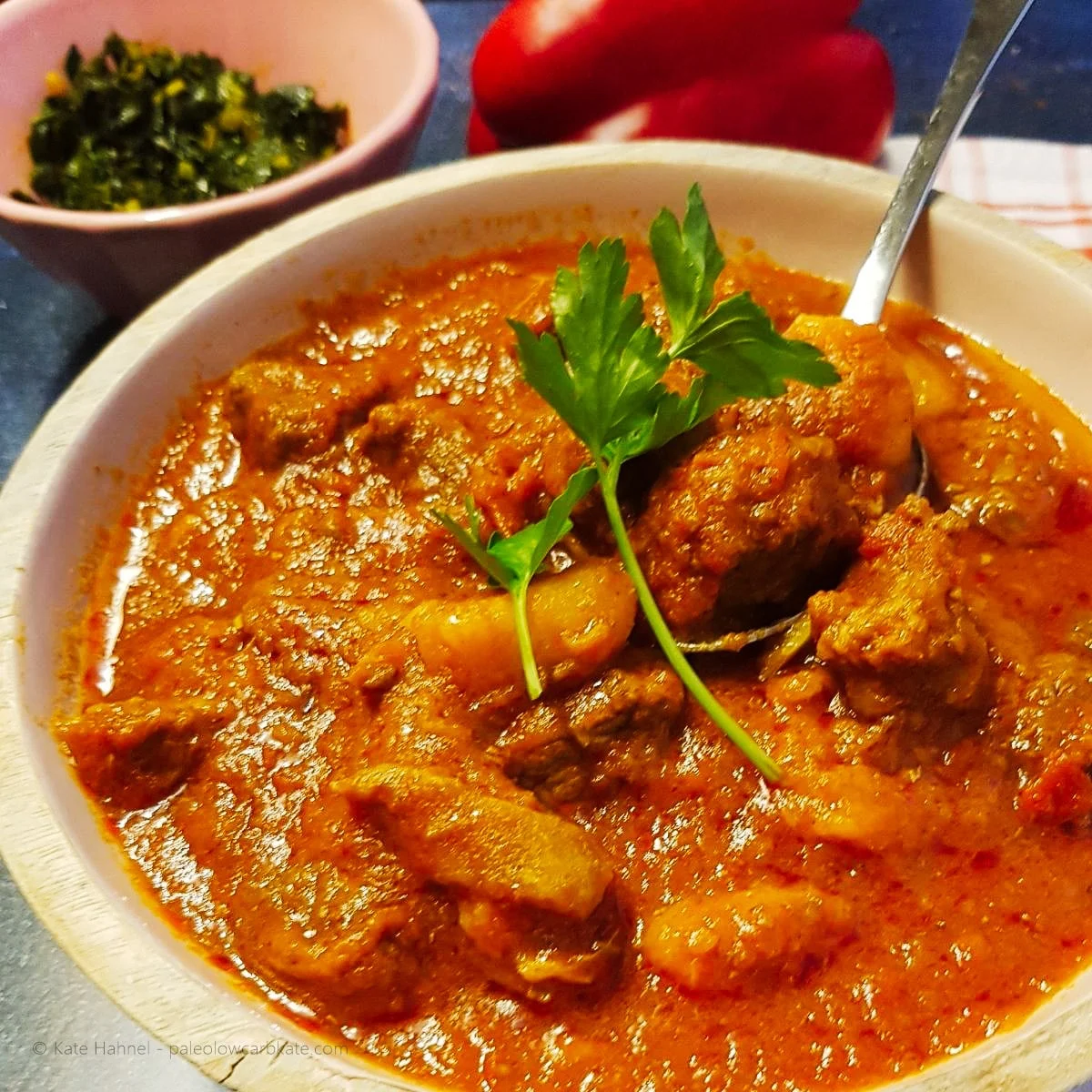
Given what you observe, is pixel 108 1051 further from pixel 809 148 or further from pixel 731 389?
pixel 809 148

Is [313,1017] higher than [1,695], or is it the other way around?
[1,695]

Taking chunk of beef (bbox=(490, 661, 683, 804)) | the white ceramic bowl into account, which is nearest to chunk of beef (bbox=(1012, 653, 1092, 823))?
the white ceramic bowl

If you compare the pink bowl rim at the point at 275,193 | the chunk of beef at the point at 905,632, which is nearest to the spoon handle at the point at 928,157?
the chunk of beef at the point at 905,632

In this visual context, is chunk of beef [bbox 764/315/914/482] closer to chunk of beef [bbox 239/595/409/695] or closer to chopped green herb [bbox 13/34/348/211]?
chunk of beef [bbox 239/595/409/695]

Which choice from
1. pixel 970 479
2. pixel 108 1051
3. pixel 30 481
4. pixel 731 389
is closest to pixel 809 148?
pixel 970 479

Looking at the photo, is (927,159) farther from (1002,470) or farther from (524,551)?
(524,551)

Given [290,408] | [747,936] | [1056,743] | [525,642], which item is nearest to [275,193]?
[290,408]

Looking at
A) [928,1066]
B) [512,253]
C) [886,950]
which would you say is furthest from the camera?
[512,253]

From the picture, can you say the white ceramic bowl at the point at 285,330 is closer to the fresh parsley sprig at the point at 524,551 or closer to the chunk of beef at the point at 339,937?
the chunk of beef at the point at 339,937
